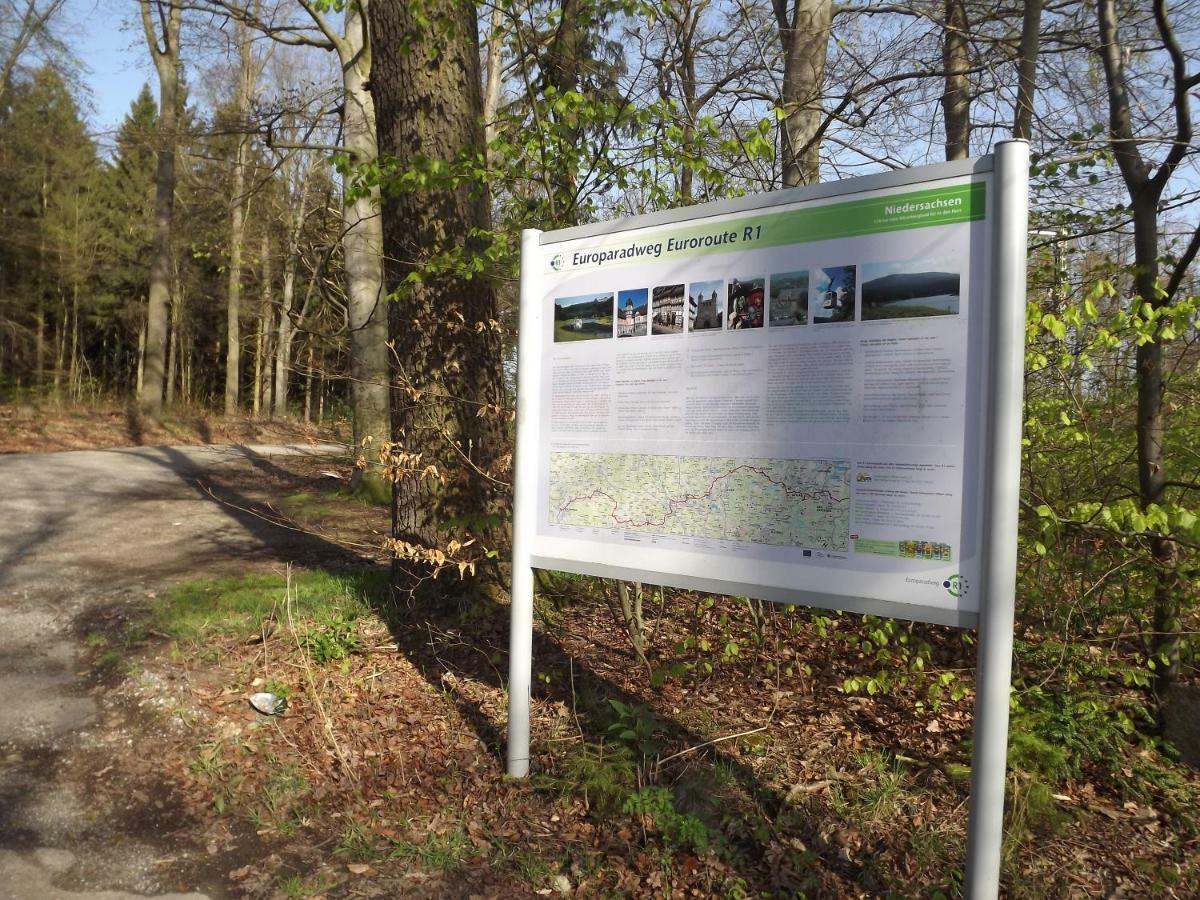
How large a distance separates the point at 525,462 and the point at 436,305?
7.31 feet

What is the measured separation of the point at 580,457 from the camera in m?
3.60

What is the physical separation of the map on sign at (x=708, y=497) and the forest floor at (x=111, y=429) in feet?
38.5

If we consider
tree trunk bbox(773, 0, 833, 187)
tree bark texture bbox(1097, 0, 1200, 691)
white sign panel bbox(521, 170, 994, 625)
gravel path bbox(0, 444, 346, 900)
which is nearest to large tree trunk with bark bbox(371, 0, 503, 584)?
white sign panel bbox(521, 170, 994, 625)

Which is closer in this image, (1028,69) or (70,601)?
(1028,69)

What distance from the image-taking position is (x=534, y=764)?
161 inches

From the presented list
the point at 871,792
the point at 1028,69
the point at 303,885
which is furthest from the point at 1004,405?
the point at 1028,69

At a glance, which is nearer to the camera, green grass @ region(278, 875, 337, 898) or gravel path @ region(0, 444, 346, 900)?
green grass @ region(278, 875, 337, 898)

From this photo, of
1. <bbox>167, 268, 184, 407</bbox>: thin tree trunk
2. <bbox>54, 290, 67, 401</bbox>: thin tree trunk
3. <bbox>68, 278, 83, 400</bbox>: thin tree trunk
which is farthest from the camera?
<bbox>54, 290, 67, 401</bbox>: thin tree trunk

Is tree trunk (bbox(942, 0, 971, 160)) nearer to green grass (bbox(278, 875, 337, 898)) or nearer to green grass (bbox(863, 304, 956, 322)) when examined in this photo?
green grass (bbox(863, 304, 956, 322))

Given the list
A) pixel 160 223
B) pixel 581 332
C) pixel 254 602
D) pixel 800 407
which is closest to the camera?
pixel 800 407

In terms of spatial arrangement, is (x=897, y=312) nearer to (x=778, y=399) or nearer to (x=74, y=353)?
(x=778, y=399)

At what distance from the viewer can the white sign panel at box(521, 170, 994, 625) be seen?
99.4 inches

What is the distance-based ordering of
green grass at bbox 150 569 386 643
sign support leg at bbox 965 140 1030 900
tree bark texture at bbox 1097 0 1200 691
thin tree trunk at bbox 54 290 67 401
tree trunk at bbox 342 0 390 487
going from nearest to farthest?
sign support leg at bbox 965 140 1030 900, tree bark texture at bbox 1097 0 1200 691, green grass at bbox 150 569 386 643, tree trunk at bbox 342 0 390 487, thin tree trunk at bbox 54 290 67 401

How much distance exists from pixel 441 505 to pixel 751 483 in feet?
10.2
